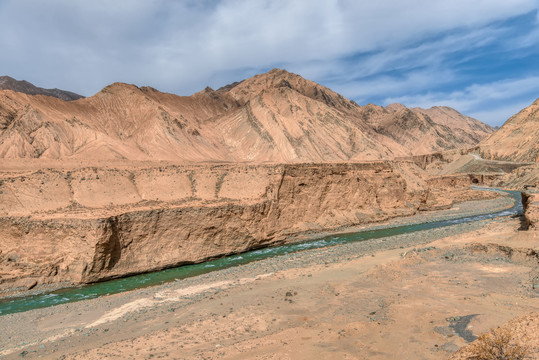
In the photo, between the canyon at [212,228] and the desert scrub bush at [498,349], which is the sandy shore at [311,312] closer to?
the canyon at [212,228]

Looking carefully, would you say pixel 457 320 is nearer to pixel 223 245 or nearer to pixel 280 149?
pixel 223 245

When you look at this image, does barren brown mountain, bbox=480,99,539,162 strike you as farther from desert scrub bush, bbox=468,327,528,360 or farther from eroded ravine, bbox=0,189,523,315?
desert scrub bush, bbox=468,327,528,360

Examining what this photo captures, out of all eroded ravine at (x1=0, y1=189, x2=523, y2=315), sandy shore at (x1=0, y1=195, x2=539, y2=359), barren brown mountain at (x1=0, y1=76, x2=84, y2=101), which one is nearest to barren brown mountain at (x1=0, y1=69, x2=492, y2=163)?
eroded ravine at (x1=0, y1=189, x2=523, y2=315)

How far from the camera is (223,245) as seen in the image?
2250cm

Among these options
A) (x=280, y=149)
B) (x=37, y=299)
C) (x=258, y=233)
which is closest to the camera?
(x=37, y=299)

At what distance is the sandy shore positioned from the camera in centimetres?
834

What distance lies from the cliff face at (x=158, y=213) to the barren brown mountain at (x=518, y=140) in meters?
48.0

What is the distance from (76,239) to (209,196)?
932cm

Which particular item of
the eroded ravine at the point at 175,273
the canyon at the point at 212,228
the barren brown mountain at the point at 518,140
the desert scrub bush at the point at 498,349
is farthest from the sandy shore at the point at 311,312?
the barren brown mountain at the point at 518,140

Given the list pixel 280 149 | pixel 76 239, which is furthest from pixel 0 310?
pixel 280 149

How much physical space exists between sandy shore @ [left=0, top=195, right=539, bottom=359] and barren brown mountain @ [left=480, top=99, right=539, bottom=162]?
60770mm

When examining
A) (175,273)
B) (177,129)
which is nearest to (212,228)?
(175,273)

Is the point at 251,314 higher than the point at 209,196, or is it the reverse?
the point at 209,196

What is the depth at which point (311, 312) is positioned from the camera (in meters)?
10.6
